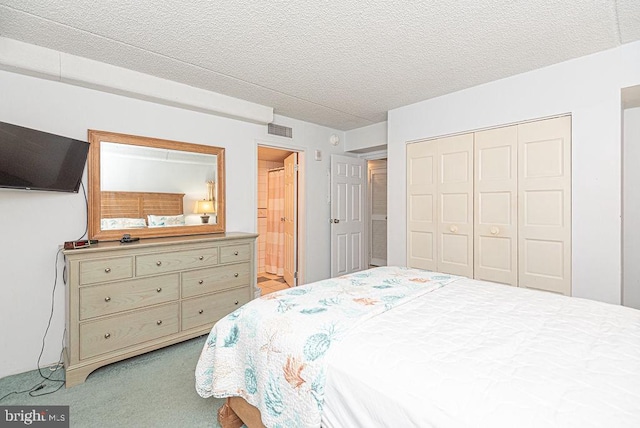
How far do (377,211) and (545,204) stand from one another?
11.8ft

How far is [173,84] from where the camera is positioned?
→ 2.87m

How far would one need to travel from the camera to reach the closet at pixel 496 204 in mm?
2609

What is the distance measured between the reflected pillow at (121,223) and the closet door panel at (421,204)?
281 centimetres

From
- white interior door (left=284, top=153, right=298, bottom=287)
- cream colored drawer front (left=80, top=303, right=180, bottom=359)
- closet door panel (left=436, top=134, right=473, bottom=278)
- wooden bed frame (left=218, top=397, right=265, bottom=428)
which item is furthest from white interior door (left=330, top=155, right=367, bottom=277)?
wooden bed frame (left=218, top=397, right=265, bottom=428)

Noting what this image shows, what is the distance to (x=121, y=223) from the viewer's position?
2758mm

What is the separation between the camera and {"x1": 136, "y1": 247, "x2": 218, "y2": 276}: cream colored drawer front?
97.9 inches

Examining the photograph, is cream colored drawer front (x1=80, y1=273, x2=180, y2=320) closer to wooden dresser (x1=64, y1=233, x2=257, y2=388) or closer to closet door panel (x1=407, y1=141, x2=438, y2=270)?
wooden dresser (x1=64, y1=233, x2=257, y2=388)

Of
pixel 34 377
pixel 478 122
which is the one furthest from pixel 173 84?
pixel 478 122

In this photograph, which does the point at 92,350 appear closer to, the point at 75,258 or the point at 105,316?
the point at 105,316

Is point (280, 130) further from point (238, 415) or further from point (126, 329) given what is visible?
point (238, 415)

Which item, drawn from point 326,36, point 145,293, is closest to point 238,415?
point 145,293

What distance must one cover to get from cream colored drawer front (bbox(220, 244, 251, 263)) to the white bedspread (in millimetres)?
1951

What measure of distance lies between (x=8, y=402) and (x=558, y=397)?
2973mm

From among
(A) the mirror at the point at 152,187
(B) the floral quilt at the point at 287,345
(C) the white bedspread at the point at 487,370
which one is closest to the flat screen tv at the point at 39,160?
(A) the mirror at the point at 152,187
